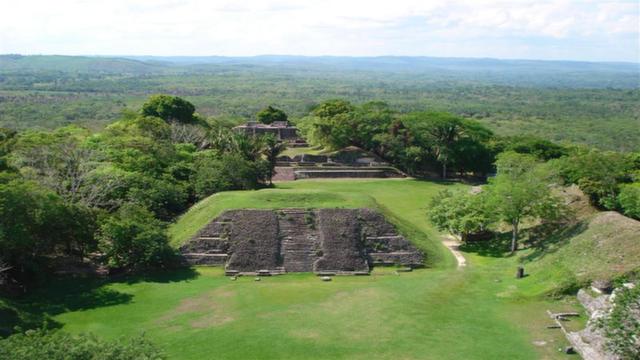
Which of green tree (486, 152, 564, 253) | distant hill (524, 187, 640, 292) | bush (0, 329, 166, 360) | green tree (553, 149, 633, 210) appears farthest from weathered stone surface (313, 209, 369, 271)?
bush (0, 329, 166, 360)

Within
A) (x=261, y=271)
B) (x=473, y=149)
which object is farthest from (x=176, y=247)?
(x=473, y=149)

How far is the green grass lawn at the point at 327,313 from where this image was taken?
2148 centimetres

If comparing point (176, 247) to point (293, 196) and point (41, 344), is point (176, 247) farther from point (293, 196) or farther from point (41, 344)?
point (41, 344)

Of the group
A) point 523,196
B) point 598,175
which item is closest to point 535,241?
point 523,196

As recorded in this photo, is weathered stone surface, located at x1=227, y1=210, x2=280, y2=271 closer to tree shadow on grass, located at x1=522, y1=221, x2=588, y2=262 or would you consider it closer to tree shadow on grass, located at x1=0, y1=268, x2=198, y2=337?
tree shadow on grass, located at x1=0, y1=268, x2=198, y2=337

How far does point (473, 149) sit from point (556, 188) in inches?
865

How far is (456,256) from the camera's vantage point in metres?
34.2

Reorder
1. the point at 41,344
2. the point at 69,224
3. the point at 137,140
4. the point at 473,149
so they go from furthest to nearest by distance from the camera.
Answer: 1. the point at 473,149
2. the point at 137,140
3. the point at 69,224
4. the point at 41,344

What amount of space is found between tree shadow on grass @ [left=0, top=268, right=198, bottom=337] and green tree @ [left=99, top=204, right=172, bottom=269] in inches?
27.4

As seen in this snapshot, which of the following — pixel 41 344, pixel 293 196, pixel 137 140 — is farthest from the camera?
pixel 137 140

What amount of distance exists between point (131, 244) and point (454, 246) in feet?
63.7

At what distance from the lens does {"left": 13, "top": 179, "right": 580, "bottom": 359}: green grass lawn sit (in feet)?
70.5

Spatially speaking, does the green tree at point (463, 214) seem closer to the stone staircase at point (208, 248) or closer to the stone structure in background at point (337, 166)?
the stone staircase at point (208, 248)

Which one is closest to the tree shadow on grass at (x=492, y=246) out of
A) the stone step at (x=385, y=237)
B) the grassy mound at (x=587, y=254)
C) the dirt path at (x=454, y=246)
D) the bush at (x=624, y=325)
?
the dirt path at (x=454, y=246)
